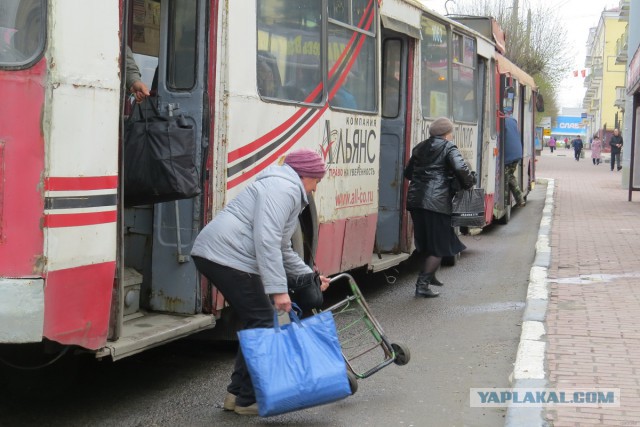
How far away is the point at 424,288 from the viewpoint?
9.64 meters

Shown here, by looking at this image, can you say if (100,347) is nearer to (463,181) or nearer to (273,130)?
(273,130)

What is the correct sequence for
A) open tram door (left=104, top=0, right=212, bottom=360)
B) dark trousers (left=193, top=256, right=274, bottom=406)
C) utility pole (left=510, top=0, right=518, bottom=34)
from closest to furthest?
dark trousers (left=193, top=256, right=274, bottom=406) < open tram door (left=104, top=0, right=212, bottom=360) < utility pole (left=510, top=0, right=518, bottom=34)

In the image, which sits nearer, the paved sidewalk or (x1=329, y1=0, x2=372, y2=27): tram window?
the paved sidewalk

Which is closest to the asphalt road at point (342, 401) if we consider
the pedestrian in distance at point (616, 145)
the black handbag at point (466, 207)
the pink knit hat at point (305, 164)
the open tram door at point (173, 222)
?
the open tram door at point (173, 222)

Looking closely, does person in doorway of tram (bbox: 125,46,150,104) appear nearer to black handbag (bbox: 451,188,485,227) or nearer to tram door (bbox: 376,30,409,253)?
black handbag (bbox: 451,188,485,227)

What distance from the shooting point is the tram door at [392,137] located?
395 inches

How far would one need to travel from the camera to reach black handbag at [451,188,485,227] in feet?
30.5

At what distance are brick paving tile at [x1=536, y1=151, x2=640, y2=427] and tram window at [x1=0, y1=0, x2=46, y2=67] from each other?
3.37 meters

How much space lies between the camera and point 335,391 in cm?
515

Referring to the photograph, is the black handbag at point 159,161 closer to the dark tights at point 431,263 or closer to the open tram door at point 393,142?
the dark tights at point 431,263

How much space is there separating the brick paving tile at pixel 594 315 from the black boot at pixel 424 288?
3.93 feet

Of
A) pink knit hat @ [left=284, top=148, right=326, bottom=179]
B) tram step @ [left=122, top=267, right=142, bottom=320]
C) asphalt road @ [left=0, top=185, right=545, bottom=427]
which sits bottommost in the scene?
asphalt road @ [left=0, top=185, right=545, bottom=427]

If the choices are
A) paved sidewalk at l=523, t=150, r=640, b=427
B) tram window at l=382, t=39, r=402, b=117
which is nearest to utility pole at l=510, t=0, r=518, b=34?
paved sidewalk at l=523, t=150, r=640, b=427

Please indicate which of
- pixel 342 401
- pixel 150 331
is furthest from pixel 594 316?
pixel 150 331
